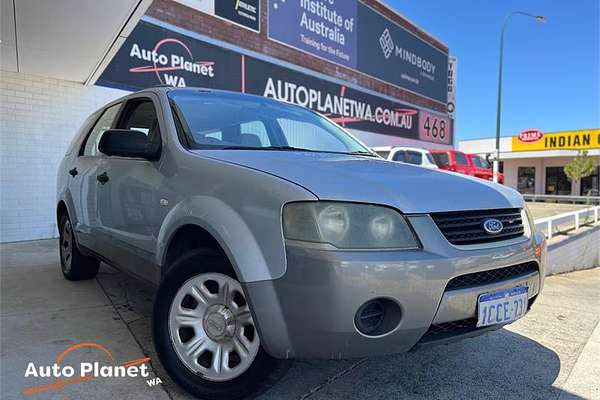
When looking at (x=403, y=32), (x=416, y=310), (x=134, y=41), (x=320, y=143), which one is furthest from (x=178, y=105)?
(x=403, y=32)

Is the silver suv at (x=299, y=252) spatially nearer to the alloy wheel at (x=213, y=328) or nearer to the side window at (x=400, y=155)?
the alloy wheel at (x=213, y=328)

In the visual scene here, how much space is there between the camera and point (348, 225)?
190cm

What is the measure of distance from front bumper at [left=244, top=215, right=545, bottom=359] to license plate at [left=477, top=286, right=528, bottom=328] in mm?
91

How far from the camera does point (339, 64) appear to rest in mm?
15672

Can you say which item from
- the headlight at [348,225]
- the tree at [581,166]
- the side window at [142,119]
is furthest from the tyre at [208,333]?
the tree at [581,166]

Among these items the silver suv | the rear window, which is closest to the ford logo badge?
the silver suv

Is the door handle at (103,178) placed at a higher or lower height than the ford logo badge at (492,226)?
higher

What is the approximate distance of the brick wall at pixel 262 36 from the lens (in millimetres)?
9547

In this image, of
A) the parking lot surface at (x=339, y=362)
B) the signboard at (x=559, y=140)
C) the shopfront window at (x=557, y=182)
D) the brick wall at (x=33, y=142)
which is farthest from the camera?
the shopfront window at (x=557, y=182)

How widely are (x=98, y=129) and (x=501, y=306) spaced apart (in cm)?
371

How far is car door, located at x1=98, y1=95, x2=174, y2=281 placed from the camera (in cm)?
278

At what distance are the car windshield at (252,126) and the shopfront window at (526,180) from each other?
35293mm

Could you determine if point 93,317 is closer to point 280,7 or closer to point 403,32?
point 280,7

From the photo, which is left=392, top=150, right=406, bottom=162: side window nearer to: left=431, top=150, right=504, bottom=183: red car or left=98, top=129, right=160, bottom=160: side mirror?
left=431, top=150, right=504, bottom=183: red car
